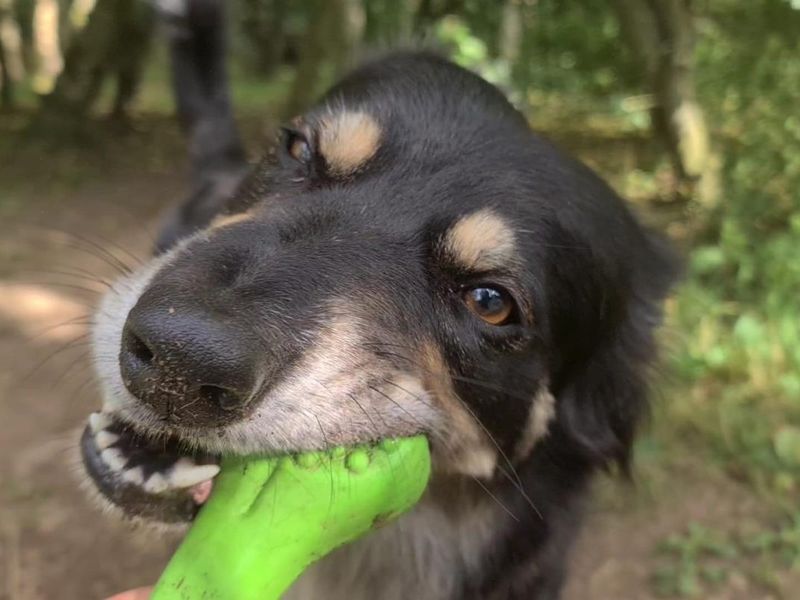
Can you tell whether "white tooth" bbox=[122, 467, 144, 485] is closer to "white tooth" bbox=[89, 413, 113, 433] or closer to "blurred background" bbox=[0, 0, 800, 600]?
"white tooth" bbox=[89, 413, 113, 433]

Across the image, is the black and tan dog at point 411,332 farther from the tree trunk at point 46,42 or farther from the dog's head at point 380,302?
the tree trunk at point 46,42

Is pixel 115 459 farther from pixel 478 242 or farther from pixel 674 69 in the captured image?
pixel 674 69

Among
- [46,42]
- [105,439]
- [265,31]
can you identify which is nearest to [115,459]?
[105,439]

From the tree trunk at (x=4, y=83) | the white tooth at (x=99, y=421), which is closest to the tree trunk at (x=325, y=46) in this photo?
the white tooth at (x=99, y=421)

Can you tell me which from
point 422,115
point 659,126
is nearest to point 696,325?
point 659,126

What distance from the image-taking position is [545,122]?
27.0 ft

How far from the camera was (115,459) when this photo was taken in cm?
186

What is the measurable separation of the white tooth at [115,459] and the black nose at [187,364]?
0.36 m

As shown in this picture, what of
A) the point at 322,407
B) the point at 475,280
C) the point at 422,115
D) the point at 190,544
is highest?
the point at 422,115

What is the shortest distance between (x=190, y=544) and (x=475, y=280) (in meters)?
0.89

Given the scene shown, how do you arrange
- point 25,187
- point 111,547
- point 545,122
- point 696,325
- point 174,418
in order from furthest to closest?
point 545,122 → point 25,187 → point 696,325 → point 111,547 → point 174,418

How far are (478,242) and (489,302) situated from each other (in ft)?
0.52

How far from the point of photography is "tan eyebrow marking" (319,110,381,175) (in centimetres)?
210

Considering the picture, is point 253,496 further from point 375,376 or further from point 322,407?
point 375,376
